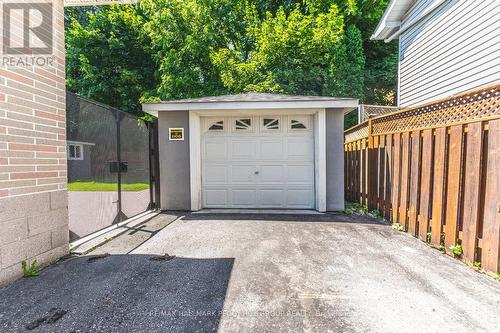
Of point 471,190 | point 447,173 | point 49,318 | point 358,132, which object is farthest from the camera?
point 358,132

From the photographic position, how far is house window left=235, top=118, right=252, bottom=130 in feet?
19.9

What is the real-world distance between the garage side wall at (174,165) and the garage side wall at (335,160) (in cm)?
310

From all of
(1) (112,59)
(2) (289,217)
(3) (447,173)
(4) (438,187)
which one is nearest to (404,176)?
(4) (438,187)

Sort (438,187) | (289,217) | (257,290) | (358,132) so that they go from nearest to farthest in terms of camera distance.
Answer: (257,290) → (438,187) → (289,217) → (358,132)

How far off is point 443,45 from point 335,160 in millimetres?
3932

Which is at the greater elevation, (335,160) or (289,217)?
(335,160)

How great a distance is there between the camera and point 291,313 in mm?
2057

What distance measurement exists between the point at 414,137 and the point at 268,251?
284 centimetres

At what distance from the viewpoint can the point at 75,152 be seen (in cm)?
358

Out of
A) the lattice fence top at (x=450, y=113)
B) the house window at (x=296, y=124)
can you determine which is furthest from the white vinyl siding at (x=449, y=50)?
the house window at (x=296, y=124)

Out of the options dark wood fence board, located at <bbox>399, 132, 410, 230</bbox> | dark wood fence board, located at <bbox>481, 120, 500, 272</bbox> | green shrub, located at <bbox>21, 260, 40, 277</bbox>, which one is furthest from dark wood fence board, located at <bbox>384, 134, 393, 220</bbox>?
green shrub, located at <bbox>21, 260, 40, 277</bbox>

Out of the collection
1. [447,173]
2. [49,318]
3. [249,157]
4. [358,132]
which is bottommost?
[49,318]

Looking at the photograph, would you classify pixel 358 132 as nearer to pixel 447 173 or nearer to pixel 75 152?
pixel 447 173

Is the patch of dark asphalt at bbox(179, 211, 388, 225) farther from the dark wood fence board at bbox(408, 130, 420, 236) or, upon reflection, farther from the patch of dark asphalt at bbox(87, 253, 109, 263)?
the patch of dark asphalt at bbox(87, 253, 109, 263)
